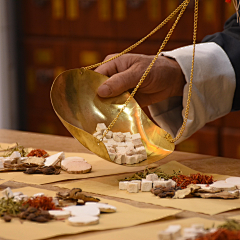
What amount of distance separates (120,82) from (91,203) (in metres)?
0.44

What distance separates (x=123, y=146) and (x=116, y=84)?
0.18 m

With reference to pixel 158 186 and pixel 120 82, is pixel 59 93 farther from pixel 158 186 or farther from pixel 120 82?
pixel 158 186

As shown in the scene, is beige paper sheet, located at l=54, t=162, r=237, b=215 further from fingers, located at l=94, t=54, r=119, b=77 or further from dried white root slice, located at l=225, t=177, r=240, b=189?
fingers, located at l=94, t=54, r=119, b=77

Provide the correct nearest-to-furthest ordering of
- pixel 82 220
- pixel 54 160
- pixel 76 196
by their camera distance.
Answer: pixel 82 220 → pixel 76 196 → pixel 54 160

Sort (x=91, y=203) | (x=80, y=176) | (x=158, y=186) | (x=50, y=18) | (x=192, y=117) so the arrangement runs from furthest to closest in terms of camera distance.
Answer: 1. (x=50, y=18)
2. (x=192, y=117)
3. (x=80, y=176)
4. (x=158, y=186)
5. (x=91, y=203)

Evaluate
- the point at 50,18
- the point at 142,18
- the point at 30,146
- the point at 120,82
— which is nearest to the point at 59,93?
the point at 120,82

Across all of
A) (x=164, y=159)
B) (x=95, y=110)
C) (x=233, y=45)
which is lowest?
(x=164, y=159)

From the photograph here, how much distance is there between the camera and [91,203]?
2.69ft

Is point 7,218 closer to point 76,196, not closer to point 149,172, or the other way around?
point 76,196

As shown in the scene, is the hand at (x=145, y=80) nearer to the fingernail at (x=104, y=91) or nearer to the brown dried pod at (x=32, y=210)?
the fingernail at (x=104, y=91)

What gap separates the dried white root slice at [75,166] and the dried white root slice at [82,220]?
40 centimetres

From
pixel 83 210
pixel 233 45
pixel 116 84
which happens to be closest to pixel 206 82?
pixel 233 45

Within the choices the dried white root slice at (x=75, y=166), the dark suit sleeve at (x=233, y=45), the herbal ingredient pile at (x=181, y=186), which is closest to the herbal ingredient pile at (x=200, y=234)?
the herbal ingredient pile at (x=181, y=186)

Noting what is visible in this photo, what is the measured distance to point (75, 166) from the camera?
1.15m
